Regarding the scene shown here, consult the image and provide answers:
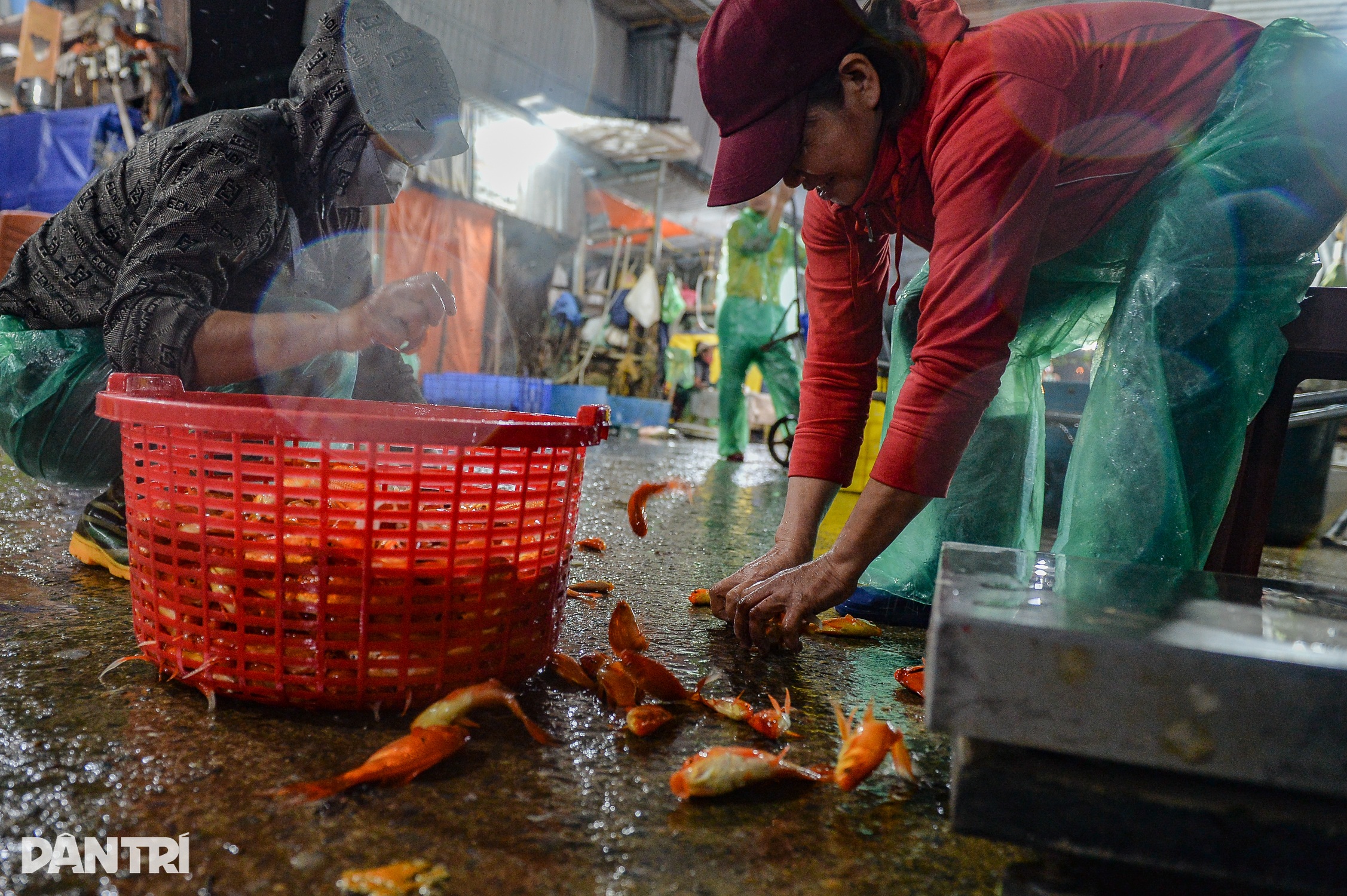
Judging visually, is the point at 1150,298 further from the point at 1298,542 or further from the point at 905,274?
the point at 1298,542

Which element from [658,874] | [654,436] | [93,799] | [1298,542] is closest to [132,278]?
[93,799]

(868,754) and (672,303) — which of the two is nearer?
(868,754)

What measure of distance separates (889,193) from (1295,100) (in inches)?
29.6

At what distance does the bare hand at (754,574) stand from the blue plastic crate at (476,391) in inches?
213

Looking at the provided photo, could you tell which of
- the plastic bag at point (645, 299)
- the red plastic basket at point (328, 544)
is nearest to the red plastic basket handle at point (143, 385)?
the red plastic basket at point (328, 544)

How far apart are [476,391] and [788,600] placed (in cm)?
618

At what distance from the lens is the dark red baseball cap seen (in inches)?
52.2

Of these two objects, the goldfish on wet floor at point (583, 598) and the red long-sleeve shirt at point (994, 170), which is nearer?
the red long-sleeve shirt at point (994, 170)

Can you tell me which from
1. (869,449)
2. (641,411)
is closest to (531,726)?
(869,449)

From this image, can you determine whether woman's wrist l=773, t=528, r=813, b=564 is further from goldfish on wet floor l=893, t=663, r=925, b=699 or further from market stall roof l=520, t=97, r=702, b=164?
market stall roof l=520, t=97, r=702, b=164

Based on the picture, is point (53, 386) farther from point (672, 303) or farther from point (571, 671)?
point (672, 303)

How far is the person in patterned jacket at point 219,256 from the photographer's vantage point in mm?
1555

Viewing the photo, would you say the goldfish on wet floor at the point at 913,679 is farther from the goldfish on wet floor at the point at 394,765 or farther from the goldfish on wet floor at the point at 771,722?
the goldfish on wet floor at the point at 394,765

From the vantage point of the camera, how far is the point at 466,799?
36.1 inches
